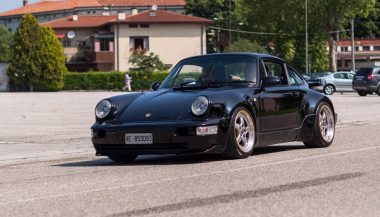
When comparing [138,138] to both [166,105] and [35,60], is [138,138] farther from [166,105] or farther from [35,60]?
[35,60]

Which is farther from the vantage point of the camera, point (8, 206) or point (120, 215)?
point (8, 206)

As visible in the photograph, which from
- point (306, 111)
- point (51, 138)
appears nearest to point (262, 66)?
point (306, 111)

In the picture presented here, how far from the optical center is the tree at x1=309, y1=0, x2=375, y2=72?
303ft

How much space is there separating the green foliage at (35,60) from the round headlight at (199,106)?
240 feet

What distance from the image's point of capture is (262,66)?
1188cm

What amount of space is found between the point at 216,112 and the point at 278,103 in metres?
1.54

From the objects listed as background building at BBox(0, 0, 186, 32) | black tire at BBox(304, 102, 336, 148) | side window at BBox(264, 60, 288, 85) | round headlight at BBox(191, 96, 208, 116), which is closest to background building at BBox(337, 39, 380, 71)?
background building at BBox(0, 0, 186, 32)

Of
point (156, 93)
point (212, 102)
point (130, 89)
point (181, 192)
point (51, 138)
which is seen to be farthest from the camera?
point (130, 89)

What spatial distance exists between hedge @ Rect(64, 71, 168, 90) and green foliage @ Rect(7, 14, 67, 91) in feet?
4.70

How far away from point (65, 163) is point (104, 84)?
7136cm

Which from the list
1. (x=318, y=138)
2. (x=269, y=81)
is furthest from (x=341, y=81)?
(x=269, y=81)

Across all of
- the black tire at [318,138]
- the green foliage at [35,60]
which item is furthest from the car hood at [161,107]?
the green foliage at [35,60]

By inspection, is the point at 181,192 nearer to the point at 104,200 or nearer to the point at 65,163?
the point at 104,200

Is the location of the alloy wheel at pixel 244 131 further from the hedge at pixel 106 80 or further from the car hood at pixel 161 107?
the hedge at pixel 106 80
